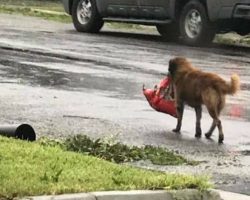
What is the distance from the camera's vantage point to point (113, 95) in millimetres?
10914

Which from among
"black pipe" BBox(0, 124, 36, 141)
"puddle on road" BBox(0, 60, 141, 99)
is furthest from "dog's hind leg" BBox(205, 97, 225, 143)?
"puddle on road" BBox(0, 60, 141, 99)

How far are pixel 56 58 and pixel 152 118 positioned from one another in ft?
19.1

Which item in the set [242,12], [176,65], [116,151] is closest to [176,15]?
[242,12]

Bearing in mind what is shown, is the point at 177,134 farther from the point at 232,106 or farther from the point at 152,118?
the point at 232,106

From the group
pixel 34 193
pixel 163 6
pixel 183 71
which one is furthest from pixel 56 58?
pixel 34 193

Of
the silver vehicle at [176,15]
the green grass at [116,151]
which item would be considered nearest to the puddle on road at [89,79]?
the green grass at [116,151]

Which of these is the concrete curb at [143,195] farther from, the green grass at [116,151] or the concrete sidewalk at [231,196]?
the green grass at [116,151]

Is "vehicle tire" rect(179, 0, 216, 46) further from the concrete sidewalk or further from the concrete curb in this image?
the concrete curb

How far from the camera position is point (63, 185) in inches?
219

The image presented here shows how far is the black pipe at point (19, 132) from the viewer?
7261 mm

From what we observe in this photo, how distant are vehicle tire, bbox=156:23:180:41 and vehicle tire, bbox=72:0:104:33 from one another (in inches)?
61.7

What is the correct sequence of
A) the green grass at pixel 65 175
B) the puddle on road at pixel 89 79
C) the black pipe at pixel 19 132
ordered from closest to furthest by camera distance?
the green grass at pixel 65 175 < the black pipe at pixel 19 132 < the puddle on road at pixel 89 79

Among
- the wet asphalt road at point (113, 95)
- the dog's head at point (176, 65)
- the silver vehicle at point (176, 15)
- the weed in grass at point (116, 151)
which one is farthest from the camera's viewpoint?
the silver vehicle at point (176, 15)

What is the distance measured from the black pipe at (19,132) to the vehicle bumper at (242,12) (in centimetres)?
1073
